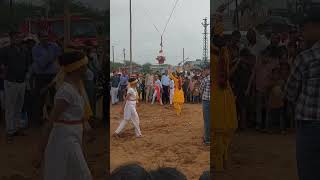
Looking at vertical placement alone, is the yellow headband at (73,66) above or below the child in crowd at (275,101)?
above

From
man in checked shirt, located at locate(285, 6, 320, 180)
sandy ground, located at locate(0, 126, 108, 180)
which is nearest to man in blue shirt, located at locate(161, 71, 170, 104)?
sandy ground, located at locate(0, 126, 108, 180)

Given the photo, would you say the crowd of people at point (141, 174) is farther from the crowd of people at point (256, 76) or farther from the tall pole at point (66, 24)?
the tall pole at point (66, 24)

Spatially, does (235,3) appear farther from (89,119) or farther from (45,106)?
(45,106)

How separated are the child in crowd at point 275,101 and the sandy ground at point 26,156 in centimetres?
121

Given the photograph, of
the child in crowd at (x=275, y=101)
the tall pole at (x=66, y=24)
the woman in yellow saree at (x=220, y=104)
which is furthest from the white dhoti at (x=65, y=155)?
the child in crowd at (x=275, y=101)

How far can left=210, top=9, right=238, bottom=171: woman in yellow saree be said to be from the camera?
319 cm

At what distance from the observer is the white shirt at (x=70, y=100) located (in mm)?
3045

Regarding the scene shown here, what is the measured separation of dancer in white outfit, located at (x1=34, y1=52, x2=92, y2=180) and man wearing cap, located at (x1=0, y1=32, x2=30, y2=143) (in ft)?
1.05

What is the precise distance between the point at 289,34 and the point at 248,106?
59cm

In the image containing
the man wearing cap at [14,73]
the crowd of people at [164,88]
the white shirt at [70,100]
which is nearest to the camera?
the white shirt at [70,100]

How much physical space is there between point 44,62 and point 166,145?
6775 millimetres

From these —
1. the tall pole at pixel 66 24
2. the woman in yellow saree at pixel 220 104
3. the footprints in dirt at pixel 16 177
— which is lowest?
the footprints in dirt at pixel 16 177

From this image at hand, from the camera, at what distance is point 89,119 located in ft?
10.9

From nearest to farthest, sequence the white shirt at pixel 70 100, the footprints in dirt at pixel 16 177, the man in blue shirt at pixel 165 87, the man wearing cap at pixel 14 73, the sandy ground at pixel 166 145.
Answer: the white shirt at pixel 70 100 → the man wearing cap at pixel 14 73 → the footprints in dirt at pixel 16 177 → the sandy ground at pixel 166 145 → the man in blue shirt at pixel 165 87
